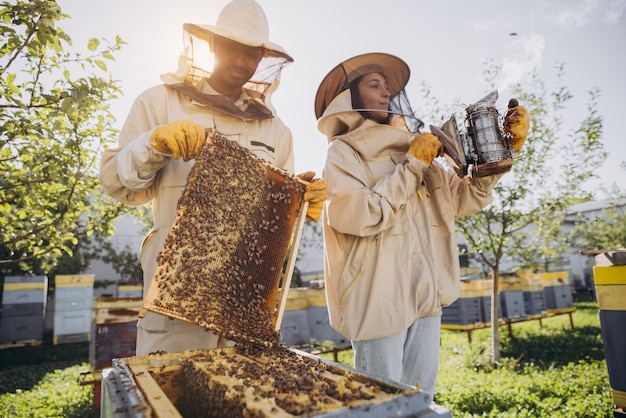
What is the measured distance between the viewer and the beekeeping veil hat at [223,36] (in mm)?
2363

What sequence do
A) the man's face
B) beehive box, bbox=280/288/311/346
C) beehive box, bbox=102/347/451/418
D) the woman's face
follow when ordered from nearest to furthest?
beehive box, bbox=102/347/451/418, the man's face, the woman's face, beehive box, bbox=280/288/311/346

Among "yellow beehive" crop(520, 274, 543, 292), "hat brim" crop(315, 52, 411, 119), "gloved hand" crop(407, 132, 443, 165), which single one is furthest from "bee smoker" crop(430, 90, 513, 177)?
"yellow beehive" crop(520, 274, 543, 292)

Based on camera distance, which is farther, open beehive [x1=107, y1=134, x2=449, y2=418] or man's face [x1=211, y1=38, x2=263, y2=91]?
man's face [x1=211, y1=38, x2=263, y2=91]

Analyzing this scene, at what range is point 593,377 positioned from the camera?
19.8 ft

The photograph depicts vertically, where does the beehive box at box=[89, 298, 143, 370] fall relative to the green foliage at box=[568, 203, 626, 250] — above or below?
below

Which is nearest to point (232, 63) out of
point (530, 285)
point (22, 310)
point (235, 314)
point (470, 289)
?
point (235, 314)

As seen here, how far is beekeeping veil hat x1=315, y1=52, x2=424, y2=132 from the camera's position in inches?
116

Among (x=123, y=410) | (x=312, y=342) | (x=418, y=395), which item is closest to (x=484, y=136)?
(x=418, y=395)

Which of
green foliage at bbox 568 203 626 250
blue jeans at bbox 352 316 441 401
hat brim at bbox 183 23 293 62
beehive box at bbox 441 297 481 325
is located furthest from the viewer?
green foliage at bbox 568 203 626 250

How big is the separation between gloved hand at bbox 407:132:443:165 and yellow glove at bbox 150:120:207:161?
1.42 meters

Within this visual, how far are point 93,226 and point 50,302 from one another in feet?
40.4

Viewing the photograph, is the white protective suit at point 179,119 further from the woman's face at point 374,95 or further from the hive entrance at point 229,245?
the woman's face at point 374,95

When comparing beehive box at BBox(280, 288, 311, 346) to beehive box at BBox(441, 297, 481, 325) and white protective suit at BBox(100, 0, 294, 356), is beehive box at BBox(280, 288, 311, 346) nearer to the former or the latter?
beehive box at BBox(441, 297, 481, 325)

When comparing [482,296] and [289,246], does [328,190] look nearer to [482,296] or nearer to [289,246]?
[289,246]
